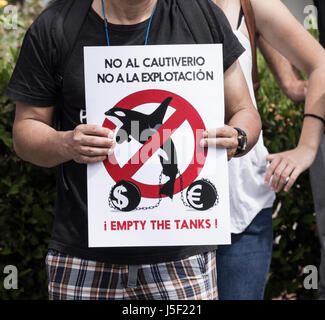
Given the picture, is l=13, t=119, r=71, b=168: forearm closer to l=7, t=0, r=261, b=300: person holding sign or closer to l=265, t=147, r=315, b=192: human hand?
l=7, t=0, r=261, b=300: person holding sign

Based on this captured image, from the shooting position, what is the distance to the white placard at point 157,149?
166 cm

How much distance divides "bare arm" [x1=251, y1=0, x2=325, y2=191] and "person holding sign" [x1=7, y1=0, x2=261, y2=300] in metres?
0.41

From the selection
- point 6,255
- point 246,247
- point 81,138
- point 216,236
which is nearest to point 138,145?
point 81,138

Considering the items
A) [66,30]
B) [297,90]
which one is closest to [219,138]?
[66,30]

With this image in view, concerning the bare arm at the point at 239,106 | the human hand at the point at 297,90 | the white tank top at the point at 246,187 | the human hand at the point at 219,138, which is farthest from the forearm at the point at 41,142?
the human hand at the point at 297,90

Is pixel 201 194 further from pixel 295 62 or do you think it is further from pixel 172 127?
pixel 295 62

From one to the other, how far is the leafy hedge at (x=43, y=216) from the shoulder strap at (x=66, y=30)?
4.58 feet

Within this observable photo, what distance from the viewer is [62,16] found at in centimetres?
172

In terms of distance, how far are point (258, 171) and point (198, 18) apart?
749 mm

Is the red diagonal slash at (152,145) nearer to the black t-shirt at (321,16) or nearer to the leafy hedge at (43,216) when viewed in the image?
the black t-shirt at (321,16)

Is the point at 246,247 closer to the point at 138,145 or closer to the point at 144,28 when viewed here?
the point at 138,145

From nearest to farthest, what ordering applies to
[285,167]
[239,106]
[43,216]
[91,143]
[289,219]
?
[91,143] → [239,106] → [285,167] → [43,216] → [289,219]

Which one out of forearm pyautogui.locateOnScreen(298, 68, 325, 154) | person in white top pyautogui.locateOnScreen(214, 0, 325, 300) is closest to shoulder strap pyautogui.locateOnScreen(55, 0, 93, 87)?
person in white top pyautogui.locateOnScreen(214, 0, 325, 300)

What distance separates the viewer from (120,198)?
5.53 ft
